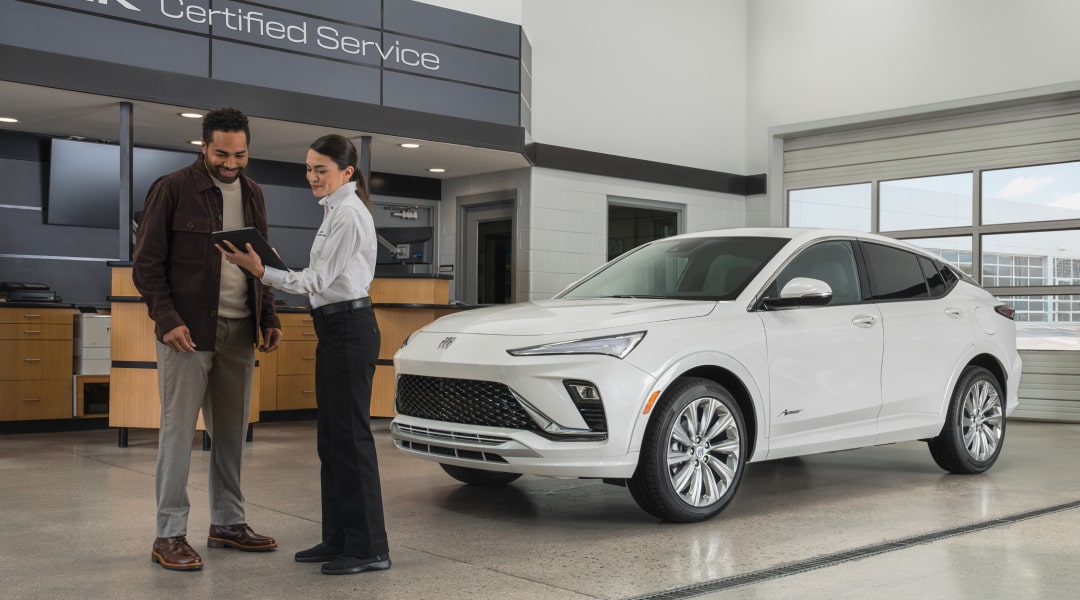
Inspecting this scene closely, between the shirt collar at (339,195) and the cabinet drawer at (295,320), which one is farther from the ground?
the shirt collar at (339,195)

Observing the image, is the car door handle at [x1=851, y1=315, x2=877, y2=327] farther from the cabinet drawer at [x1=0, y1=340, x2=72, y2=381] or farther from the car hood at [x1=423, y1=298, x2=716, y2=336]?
the cabinet drawer at [x1=0, y1=340, x2=72, y2=381]

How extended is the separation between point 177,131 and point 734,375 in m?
6.80

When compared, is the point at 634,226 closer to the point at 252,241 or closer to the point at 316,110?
the point at 316,110

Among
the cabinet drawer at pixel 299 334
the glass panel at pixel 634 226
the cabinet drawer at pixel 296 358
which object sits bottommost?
the cabinet drawer at pixel 296 358

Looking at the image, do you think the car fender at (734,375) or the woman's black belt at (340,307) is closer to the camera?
the woman's black belt at (340,307)

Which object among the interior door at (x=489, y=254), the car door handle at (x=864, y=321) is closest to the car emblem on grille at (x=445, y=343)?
the car door handle at (x=864, y=321)

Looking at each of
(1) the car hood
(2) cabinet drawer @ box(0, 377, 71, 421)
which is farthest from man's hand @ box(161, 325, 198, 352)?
(2) cabinet drawer @ box(0, 377, 71, 421)

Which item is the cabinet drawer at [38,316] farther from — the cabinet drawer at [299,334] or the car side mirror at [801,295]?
the car side mirror at [801,295]

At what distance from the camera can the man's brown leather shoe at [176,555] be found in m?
3.79

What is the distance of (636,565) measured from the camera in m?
3.91

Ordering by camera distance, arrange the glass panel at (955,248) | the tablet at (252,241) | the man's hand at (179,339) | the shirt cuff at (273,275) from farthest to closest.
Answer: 1. the glass panel at (955,248)
2. the man's hand at (179,339)
3. the shirt cuff at (273,275)
4. the tablet at (252,241)

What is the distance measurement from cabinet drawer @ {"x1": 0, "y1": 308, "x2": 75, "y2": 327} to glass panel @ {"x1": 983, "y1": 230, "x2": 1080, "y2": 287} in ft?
31.2

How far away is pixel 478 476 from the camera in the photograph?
5.66 metres

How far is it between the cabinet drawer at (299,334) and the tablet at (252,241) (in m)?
6.05
